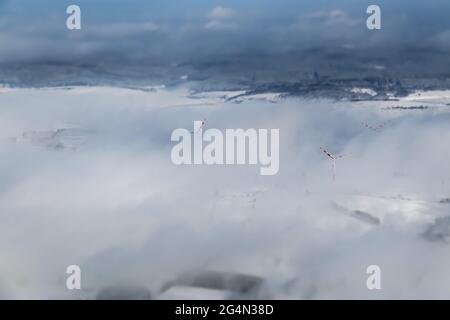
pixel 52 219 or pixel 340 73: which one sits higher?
pixel 340 73

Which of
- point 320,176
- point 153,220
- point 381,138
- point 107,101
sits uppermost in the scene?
point 107,101

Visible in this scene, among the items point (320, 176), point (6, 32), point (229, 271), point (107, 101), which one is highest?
point (6, 32)

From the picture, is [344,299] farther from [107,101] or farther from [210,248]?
[107,101]

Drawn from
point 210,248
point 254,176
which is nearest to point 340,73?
point 254,176

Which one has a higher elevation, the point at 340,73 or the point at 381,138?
the point at 340,73

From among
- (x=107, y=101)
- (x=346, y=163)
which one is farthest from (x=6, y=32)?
(x=346, y=163)

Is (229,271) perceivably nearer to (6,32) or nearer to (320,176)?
(320,176)
